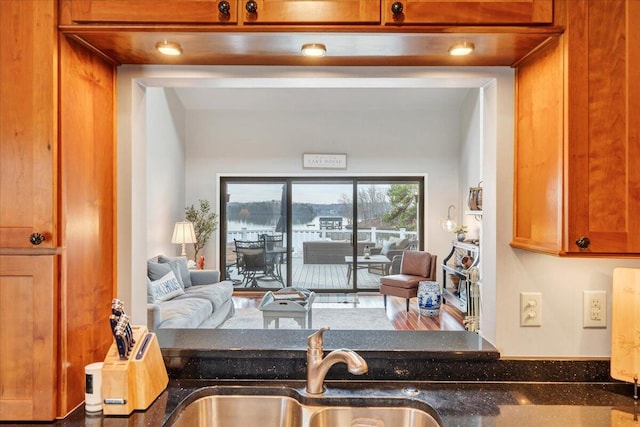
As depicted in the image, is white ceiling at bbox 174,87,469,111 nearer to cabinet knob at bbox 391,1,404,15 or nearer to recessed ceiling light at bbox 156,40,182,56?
recessed ceiling light at bbox 156,40,182,56

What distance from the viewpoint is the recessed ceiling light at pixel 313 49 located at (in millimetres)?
1106

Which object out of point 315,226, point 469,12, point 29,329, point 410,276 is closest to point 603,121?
point 469,12

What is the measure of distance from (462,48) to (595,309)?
38.2 inches

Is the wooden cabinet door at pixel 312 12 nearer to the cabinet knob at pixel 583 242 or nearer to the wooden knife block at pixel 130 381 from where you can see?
the cabinet knob at pixel 583 242

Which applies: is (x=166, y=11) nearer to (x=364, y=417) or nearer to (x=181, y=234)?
(x=364, y=417)

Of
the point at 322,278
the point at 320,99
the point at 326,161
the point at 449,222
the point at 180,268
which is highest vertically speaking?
the point at 320,99

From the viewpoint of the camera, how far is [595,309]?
1.29 m

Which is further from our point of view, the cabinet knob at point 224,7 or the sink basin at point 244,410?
the sink basin at point 244,410

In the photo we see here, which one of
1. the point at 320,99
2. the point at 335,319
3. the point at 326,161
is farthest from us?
the point at 326,161

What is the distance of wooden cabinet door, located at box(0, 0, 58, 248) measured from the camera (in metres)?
1.02

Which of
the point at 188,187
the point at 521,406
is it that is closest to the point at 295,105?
the point at 188,187

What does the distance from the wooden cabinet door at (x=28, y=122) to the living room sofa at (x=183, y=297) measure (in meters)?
2.24

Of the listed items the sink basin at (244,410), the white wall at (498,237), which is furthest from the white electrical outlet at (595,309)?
the sink basin at (244,410)

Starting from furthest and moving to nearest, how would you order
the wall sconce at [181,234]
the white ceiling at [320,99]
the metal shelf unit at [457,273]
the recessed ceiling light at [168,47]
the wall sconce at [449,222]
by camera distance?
1. the wall sconce at [449,222]
2. the white ceiling at [320,99]
3. the wall sconce at [181,234]
4. the metal shelf unit at [457,273]
5. the recessed ceiling light at [168,47]
